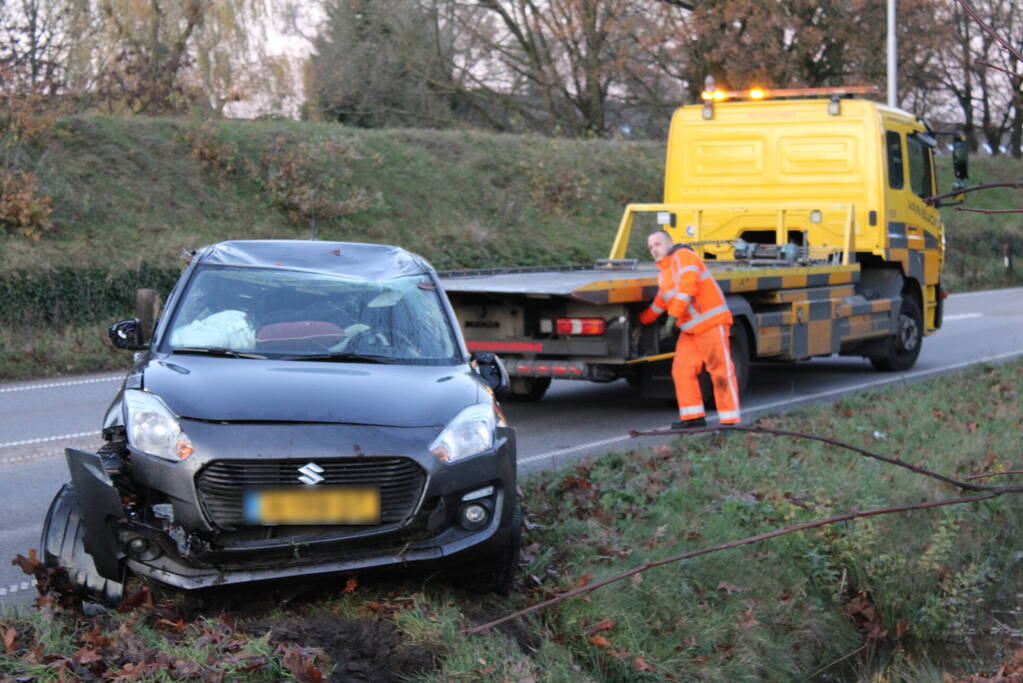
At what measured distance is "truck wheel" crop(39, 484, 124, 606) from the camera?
4.95 m

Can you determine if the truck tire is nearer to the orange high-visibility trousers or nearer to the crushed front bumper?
the crushed front bumper

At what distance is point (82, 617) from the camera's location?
487 cm

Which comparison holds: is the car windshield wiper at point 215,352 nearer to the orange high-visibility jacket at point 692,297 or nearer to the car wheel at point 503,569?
the car wheel at point 503,569

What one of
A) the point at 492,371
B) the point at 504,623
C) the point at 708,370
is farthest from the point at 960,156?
the point at 504,623

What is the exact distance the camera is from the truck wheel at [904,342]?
14.5m

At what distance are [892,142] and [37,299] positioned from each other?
36.0 feet

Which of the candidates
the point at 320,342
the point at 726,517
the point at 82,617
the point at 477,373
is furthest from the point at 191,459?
the point at 726,517

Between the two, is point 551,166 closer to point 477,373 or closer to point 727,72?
point 727,72

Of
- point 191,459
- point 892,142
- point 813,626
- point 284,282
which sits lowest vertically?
point 813,626

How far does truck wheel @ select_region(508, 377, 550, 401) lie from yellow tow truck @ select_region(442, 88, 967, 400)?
2 cm

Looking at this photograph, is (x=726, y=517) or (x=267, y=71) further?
(x=267, y=71)

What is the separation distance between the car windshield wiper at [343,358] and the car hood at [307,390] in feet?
0.28

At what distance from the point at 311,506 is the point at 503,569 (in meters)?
1.00

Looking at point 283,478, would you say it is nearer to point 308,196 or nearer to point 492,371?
point 492,371
